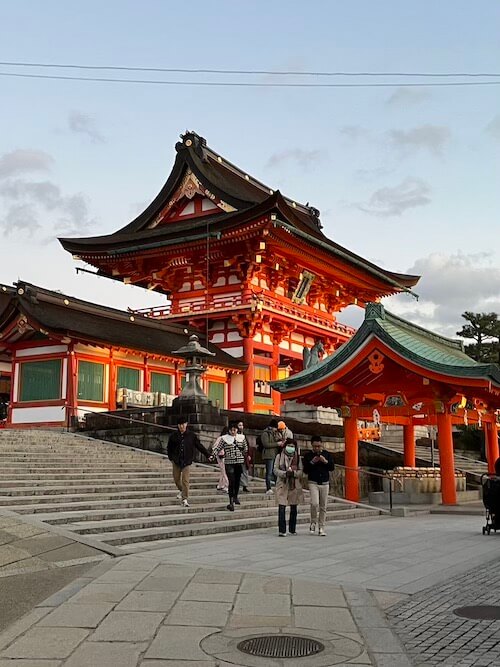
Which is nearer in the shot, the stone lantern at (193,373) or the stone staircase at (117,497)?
the stone staircase at (117,497)

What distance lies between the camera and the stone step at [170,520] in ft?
Answer: 33.2

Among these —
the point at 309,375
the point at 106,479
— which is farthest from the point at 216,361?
the point at 106,479

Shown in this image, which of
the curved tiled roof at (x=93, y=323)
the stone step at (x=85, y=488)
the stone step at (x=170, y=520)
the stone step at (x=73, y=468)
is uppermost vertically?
the curved tiled roof at (x=93, y=323)

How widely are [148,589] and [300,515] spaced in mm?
7926

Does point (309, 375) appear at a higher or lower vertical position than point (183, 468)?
higher

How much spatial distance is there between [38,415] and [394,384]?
42.4ft

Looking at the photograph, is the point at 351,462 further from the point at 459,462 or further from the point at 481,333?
the point at 481,333

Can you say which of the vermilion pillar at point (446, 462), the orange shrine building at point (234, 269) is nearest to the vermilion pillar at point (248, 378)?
the orange shrine building at point (234, 269)

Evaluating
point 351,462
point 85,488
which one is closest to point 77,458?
point 85,488

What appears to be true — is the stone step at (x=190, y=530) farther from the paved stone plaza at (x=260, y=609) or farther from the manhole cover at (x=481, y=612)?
the manhole cover at (x=481, y=612)

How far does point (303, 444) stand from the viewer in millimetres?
24000

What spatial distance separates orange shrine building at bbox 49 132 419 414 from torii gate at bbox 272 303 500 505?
1225 centimetres

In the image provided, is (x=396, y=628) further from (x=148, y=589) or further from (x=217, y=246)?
(x=217, y=246)

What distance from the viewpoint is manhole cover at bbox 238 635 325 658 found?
4.91 metres
